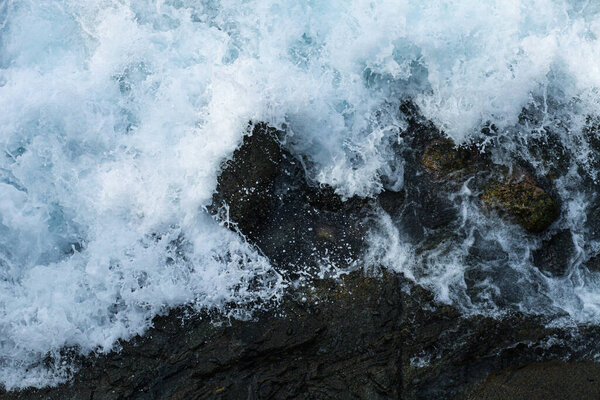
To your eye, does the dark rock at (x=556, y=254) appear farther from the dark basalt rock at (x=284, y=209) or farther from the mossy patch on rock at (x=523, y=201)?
the dark basalt rock at (x=284, y=209)

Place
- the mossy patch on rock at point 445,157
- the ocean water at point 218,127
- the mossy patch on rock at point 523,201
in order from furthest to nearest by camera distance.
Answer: the mossy patch on rock at point 445,157 → the mossy patch on rock at point 523,201 → the ocean water at point 218,127

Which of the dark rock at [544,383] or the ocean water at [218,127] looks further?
the ocean water at [218,127]

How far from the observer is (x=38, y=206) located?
5.13 metres

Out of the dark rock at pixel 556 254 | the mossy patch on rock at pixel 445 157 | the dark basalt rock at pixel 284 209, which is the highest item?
the mossy patch on rock at pixel 445 157

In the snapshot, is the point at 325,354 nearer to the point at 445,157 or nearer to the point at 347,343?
the point at 347,343

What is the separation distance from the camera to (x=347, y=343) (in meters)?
4.45

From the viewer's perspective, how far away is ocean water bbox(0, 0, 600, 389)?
15.4 feet

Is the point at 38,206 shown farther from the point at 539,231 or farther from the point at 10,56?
the point at 539,231

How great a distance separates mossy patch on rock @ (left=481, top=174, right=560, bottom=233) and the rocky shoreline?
0.01 metres

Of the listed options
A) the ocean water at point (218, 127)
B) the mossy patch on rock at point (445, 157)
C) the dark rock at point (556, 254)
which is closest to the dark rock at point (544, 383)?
the ocean water at point (218, 127)

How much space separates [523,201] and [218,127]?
3269 mm

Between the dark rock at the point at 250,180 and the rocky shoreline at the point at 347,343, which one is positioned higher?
the dark rock at the point at 250,180

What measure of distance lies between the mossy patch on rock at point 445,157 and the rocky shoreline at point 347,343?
17.2 inches

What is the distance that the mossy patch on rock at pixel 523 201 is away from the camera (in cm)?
484
